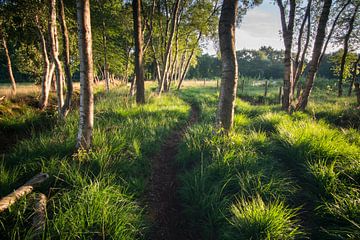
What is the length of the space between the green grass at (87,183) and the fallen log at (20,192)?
0.26ft

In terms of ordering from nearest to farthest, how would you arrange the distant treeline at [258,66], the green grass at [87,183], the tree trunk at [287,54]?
the green grass at [87,183], the tree trunk at [287,54], the distant treeline at [258,66]

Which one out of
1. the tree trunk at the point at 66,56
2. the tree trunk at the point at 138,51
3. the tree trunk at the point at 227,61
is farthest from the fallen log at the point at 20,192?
the tree trunk at the point at 138,51

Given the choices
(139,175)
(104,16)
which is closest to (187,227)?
(139,175)

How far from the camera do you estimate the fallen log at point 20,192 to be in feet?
6.48

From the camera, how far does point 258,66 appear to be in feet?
190

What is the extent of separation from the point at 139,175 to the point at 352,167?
3.83 m

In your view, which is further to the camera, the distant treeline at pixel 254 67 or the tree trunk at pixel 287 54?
the distant treeline at pixel 254 67

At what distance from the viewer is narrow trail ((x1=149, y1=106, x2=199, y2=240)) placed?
8.25 feet

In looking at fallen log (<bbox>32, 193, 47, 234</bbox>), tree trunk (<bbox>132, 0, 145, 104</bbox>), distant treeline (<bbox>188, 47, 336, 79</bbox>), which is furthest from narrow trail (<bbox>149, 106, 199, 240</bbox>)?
distant treeline (<bbox>188, 47, 336, 79</bbox>)

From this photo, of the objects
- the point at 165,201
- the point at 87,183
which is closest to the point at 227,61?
the point at 165,201

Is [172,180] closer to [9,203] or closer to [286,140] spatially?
[9,203]

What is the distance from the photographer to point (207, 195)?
270cm

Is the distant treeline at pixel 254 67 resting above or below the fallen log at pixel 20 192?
above

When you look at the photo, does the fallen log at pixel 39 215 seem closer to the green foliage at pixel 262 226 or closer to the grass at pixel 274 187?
the grass at pixel 274 187
